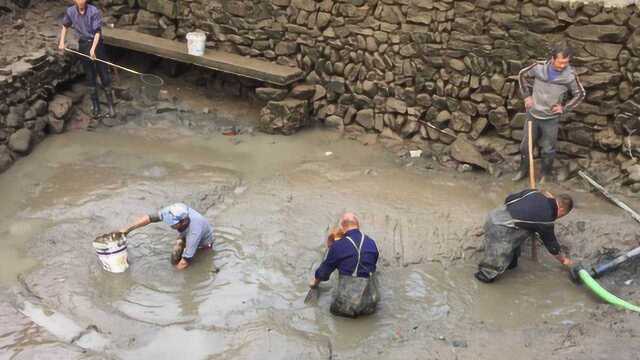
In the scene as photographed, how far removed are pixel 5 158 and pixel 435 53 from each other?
239 inches

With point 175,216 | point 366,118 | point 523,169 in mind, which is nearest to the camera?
point 175,216

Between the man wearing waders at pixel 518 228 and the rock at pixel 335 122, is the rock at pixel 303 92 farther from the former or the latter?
the man wearing waders at pixel 518 228

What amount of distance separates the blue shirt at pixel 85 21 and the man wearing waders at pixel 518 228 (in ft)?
20.5

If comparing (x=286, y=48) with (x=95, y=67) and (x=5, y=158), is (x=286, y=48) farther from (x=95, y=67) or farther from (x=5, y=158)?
(x=5, y=158)

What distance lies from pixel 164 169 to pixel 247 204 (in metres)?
1.52

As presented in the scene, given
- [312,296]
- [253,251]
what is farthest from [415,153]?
[312,296]

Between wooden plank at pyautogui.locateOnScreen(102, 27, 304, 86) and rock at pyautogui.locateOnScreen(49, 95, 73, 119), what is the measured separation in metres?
1.30

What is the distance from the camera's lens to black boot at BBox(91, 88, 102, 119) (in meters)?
10.0

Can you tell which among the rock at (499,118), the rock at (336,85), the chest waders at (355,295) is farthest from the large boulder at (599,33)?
the chest waders at (355,295)

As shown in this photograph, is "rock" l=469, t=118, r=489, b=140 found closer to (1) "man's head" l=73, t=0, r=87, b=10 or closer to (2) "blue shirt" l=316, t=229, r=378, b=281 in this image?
(2) "blue shirt" l=316, t=229, r=378, b=281

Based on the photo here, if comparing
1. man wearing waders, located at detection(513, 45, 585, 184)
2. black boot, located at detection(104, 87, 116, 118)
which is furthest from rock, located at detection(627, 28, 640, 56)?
black boot, located at detection(104, 87, 116, 118)

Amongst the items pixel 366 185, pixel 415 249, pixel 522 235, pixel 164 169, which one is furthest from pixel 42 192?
pixel 522 235

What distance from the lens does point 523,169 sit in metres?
8.32

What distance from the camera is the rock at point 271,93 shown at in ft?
32.6
